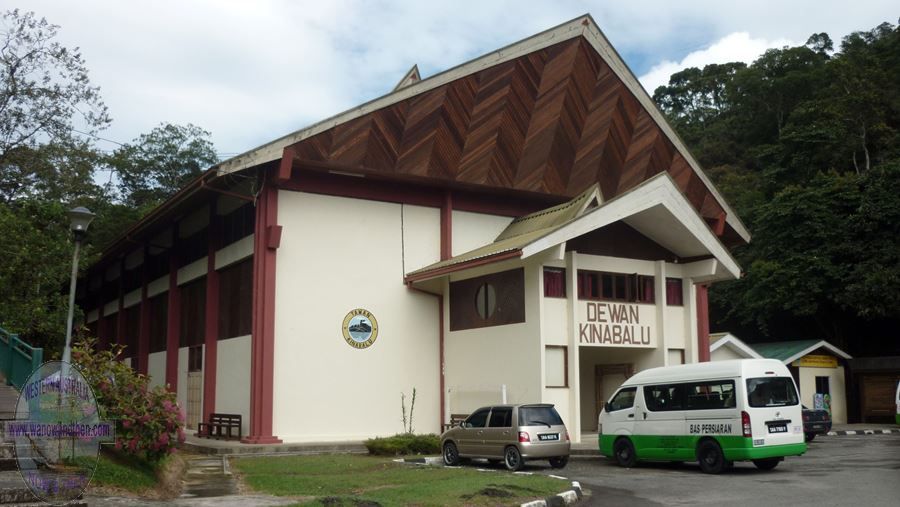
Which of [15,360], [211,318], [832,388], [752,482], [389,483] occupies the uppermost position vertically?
[211,318]

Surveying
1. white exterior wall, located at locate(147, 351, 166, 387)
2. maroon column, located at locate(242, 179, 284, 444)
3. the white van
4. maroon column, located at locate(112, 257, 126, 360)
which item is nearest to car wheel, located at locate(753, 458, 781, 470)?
the white van

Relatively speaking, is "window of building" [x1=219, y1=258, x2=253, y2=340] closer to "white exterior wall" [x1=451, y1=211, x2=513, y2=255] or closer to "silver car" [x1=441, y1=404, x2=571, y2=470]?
"white exterior wall" [x1=451, y1=211, x2=513, y2=255]

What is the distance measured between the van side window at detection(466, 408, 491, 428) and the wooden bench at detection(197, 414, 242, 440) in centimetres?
862

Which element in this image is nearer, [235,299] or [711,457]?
[711,457]

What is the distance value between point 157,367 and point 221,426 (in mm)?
10391

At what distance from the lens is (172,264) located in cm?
3269

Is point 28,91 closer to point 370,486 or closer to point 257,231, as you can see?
point 257,231

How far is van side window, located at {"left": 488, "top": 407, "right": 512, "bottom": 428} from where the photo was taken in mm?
17984

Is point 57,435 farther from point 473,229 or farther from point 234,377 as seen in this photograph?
point 473,229

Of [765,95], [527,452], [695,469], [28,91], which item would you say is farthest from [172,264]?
[765,95]

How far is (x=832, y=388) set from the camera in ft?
134

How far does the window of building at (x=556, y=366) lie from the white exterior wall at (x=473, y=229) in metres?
5.08

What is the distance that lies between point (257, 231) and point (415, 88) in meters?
6.55

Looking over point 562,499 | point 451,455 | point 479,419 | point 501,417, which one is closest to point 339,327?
point 451,455
